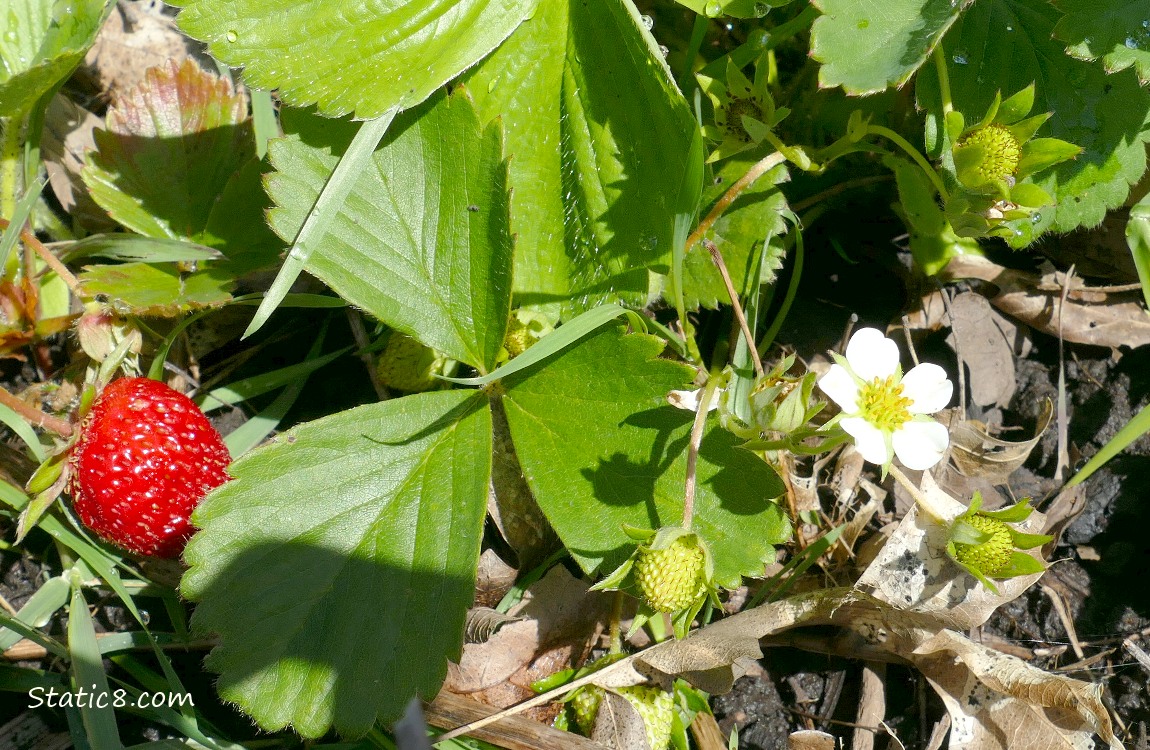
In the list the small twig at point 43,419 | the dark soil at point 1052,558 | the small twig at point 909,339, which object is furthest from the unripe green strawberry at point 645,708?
the small twig at point 43,419

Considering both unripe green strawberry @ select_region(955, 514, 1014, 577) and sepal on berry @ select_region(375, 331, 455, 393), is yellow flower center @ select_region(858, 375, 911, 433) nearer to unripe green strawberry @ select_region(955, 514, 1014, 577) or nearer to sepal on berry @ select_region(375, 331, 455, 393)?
unripe green strawberry @ select_region(955, 514, 1014, 577)

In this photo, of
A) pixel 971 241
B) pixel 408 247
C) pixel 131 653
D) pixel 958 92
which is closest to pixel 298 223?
pixel 408 247

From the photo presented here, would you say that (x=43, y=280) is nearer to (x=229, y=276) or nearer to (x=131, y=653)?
(x=229, y=276)

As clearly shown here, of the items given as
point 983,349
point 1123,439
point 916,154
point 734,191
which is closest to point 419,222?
point 734,191

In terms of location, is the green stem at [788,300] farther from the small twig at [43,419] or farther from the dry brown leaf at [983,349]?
the small twig at [43,419]

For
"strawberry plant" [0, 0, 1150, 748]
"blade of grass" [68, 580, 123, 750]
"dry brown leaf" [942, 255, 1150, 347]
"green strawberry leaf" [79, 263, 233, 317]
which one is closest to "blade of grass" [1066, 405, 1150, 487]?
"strawberry plant" [0, 0, 1150, 748]

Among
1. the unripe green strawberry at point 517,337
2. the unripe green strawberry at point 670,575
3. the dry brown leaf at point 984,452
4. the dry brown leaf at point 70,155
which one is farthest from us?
the dry brown leaf at point 70,155
